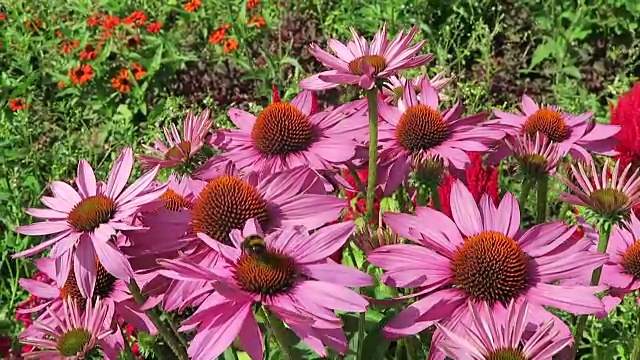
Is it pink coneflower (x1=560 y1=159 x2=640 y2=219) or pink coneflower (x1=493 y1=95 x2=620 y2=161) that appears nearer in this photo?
pink coneflower (x1=560 y1=159 x2=640 y2=219)

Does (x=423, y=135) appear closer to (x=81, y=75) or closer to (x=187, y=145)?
(x=187, y=145)

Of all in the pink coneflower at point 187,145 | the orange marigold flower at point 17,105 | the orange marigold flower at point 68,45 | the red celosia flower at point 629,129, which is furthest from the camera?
the orange marigold flower at point 68,45

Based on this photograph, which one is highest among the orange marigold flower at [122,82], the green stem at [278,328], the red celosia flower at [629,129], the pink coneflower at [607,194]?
the orange marigold flower at [122,82]

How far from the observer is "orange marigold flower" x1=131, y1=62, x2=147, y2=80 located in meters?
2.93

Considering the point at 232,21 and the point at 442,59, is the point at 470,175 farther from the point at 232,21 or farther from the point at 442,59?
the point at 232,21

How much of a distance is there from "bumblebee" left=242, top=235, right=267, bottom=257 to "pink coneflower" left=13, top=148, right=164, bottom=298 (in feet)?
0.39

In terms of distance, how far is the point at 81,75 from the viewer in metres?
2.88

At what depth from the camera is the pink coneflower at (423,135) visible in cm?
95

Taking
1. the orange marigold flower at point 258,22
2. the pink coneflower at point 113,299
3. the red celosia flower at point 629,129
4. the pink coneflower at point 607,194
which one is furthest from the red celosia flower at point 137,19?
the pink coneflower at point 607,194

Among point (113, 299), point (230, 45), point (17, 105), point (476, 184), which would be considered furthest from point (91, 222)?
point (230, 45)

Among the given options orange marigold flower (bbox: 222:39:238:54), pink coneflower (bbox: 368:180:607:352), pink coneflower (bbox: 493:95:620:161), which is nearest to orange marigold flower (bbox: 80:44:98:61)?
orange marigold flower (bbox: 222:39:238:54)

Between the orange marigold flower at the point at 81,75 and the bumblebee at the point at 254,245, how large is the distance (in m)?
2.31

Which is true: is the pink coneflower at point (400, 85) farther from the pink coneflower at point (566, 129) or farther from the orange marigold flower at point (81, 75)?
the orange marigold flower at point (81, 75)

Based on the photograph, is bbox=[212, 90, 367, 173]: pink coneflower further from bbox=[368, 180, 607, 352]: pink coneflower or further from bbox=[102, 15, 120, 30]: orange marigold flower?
bbox=[102, 15, 120, 30]: orange marigold flower
